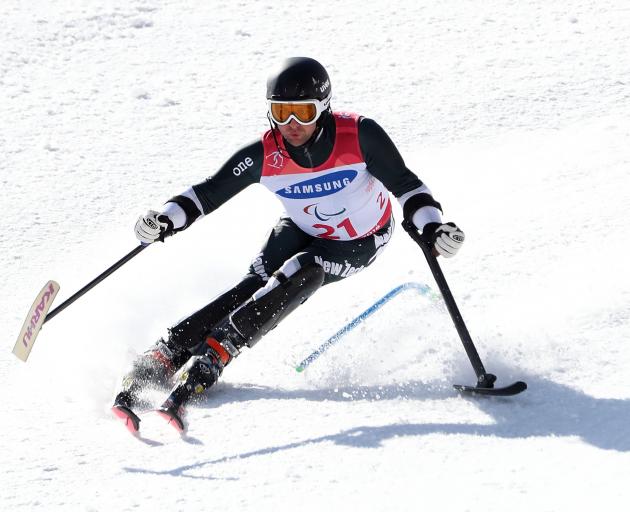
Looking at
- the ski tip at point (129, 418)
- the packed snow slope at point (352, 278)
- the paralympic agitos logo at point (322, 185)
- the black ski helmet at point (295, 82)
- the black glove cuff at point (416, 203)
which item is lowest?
the packed snow slope at point (352, 278)

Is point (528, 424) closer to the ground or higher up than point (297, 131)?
closer to the ground

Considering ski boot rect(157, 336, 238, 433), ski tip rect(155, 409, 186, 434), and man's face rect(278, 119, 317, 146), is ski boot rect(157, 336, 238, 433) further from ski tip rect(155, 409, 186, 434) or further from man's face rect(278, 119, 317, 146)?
man's face rect(278, 119, 317, 146)

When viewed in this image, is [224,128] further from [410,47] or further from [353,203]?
[353,203]

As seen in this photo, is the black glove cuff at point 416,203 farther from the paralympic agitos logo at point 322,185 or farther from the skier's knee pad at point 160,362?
the skier's knee pad at point 160,362

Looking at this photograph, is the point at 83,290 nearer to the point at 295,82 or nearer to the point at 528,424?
the point at 295,82

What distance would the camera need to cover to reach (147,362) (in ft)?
16.3

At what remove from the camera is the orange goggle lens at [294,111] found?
494cm

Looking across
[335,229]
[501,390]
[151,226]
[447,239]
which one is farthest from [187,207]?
[501,390]

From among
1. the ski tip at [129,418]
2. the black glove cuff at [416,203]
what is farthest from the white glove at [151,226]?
the black glove cuff at [416,203]

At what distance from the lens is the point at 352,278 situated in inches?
263

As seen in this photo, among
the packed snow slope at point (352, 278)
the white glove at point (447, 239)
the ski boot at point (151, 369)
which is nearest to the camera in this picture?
the packed snow slope at point (352, 278)

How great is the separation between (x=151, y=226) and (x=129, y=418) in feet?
3.86

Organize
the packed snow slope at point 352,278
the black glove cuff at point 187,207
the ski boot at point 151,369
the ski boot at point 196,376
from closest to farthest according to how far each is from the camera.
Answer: the packed snow slope at point 352,278 → the ski boot at point 196,376 → the ski boot at point 151,369 → the black glove cuff at point 187,207

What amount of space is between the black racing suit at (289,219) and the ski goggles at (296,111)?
143mm
